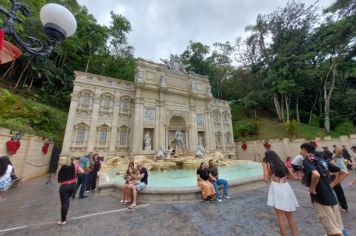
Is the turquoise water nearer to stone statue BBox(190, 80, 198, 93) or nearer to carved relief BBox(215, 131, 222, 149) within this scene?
carved relief BBox(215, 131, 222, 149)

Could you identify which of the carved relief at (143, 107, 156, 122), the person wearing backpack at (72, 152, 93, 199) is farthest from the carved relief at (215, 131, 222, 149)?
the person wearing backpack at (72, 152, 93, 199)

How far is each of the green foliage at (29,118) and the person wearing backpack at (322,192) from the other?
12528 mm

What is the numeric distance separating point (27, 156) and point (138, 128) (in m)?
8.74

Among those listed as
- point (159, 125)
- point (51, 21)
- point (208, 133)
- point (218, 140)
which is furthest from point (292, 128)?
point (51, 21)

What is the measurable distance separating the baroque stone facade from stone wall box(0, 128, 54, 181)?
298cm

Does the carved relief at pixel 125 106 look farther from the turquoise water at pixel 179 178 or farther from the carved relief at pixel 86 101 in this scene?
the turquoise water at pixel 179 178

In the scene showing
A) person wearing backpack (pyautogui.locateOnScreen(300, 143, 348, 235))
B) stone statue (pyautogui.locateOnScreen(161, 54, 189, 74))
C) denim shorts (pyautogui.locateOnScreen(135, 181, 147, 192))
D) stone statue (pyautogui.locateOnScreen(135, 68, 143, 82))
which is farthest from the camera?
stone statue (pyautogui.locateOnScreen(161, 54, 189, 74))

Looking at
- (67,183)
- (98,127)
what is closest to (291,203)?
(67,183)

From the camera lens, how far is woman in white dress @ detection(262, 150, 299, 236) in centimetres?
243

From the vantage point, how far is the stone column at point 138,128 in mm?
15836

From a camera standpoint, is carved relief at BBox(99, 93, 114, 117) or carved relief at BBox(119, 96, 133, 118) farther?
carved relief at BBox(119, 96, 133, 118)

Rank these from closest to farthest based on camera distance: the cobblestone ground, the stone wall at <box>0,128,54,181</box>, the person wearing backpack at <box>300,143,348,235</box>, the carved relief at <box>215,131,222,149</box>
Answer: the person wearing backpack at <box>300,143,348,235</box> < the cobblestone ground < the stone wall at <box>0,128,54,181</box> < the carved relief at <box>215,131,222,149</box>

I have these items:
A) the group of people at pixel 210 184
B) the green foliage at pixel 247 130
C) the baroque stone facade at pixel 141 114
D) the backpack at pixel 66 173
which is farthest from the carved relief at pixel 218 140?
the backpack at pixel 66 173

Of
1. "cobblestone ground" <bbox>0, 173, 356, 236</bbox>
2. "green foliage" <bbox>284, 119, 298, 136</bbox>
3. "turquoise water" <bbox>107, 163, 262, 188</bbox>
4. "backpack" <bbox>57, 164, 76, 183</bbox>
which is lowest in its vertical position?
"cobblestone ground" <bbox>0, 173, 356, 236</bbox>
